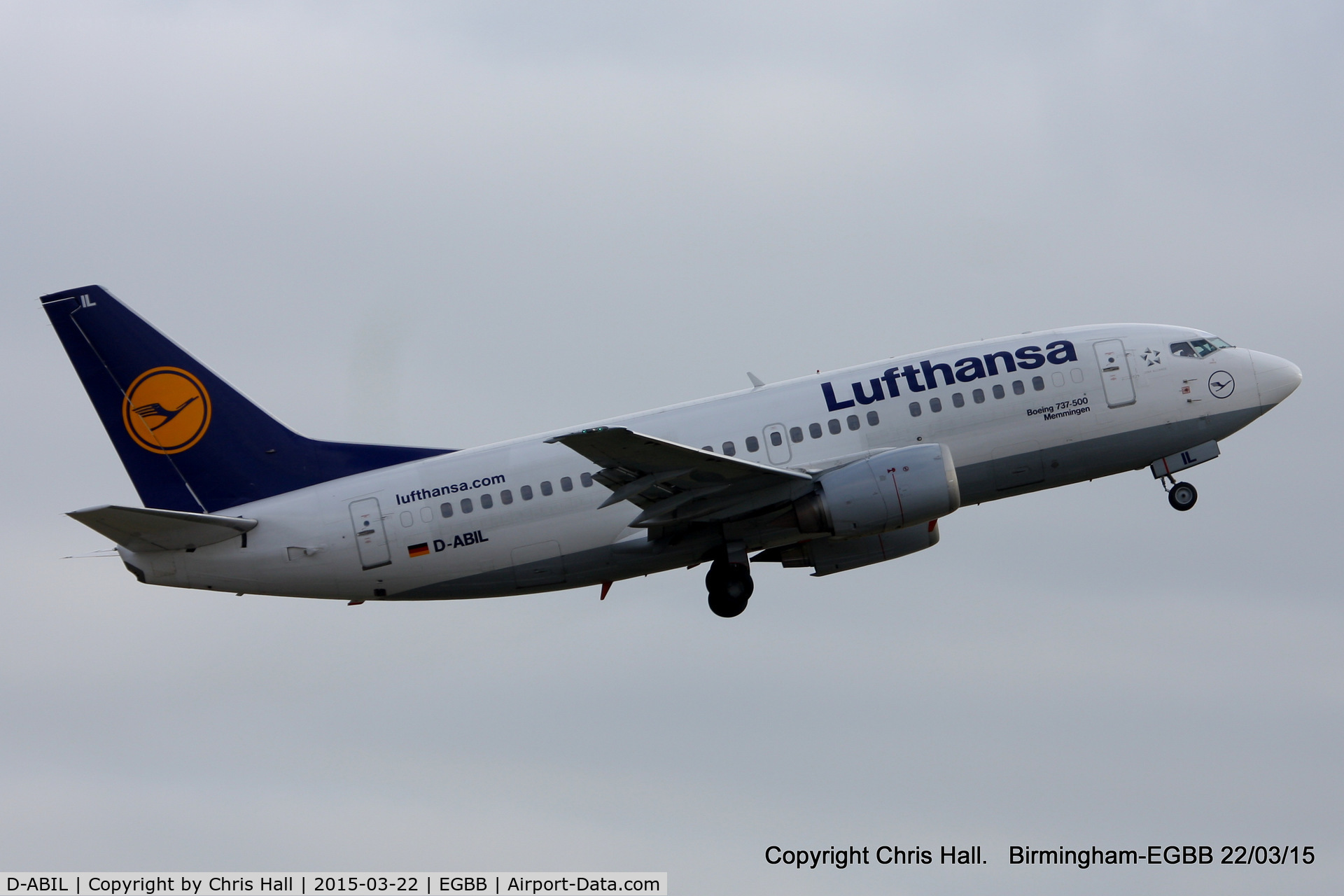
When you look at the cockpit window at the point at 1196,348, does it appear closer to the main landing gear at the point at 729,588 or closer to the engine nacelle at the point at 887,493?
the engine nacelle at the point at 887,493

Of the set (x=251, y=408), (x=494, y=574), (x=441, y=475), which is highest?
(x=251, y=408)

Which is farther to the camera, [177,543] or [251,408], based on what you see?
[251,408]

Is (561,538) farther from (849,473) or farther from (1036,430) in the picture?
(1036,430)

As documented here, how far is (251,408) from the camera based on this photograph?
3328 centimetres

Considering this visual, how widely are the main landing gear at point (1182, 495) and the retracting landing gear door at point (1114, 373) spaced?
2588mm

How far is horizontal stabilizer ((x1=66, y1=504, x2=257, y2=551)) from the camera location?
96.5ft

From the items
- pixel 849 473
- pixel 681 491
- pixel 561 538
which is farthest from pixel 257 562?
pixel 849 473

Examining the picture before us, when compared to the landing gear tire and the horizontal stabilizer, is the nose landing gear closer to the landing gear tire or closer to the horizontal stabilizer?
the landing gear tire

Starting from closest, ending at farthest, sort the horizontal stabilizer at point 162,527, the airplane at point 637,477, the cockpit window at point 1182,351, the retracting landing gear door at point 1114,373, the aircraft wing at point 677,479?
the aircraft wing at point 677,479 → the horizontal stabilizer at point 162,527 → the airplane at point 637,477 → the retracting landing gear door at point 1114,373 → the cockpit window at point 1182,351

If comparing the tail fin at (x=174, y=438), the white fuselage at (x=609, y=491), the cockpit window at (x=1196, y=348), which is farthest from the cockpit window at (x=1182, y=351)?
the tail fin at (x=174, y=438)

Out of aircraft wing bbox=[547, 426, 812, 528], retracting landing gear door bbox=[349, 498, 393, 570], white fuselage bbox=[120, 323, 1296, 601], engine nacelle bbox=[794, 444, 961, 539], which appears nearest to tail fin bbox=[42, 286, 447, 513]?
white fuselage bbox=[120, 323, 1296, 601]

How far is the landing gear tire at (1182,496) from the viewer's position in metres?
33.2

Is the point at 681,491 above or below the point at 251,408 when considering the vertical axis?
below

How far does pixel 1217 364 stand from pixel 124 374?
2624 cm
